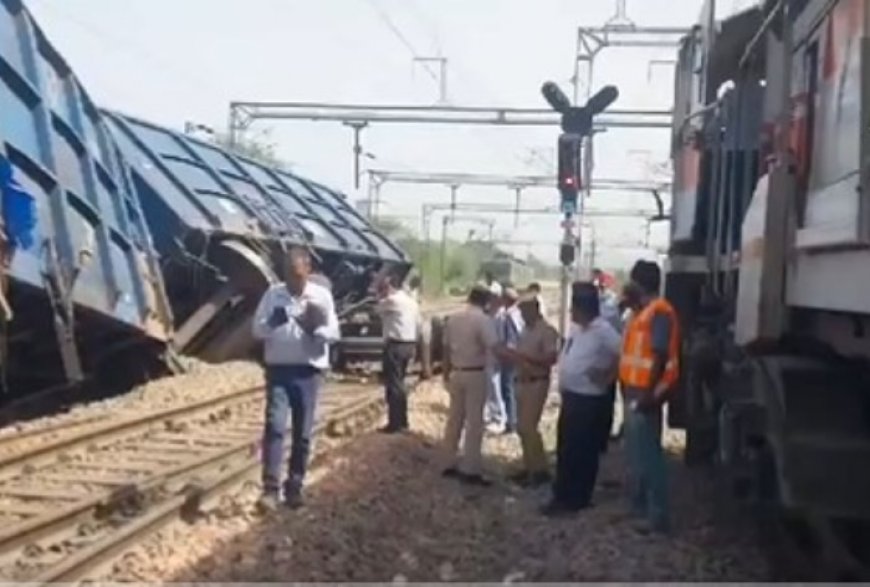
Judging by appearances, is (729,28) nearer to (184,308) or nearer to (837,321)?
(837,321)

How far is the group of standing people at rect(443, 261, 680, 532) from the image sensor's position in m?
7.97

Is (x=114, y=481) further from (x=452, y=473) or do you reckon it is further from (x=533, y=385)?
(x=533, y=385)

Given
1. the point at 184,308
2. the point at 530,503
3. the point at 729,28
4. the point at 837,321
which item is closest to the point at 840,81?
the point at 837,321

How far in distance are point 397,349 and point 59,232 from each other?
3.66 metres

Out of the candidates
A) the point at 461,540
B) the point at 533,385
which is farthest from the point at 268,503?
the point at 533,385

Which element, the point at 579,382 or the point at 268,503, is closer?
the point at 268,503

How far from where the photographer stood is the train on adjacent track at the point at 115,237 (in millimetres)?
10172

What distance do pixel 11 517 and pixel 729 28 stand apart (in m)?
5.06

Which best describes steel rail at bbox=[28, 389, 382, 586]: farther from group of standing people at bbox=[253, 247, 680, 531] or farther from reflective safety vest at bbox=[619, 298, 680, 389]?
reflective safety vest at bbox=[619, 298, 680, 389]

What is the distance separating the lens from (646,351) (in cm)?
792

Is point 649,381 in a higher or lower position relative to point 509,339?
higher

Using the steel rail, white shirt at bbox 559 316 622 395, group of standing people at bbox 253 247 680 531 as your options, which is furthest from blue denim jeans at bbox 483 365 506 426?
white shirt at bbox 559 316 622 395

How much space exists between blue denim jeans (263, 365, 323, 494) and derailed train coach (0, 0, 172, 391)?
1.80 meters

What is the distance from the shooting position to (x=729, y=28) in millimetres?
8422
